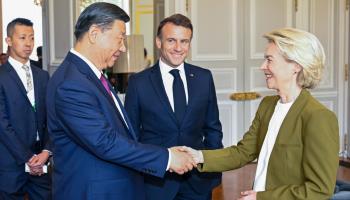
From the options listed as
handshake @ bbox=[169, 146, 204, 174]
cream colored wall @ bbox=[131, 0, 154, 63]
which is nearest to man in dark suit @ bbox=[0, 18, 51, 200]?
handshake @ bbox=[169, 146, 204, 174]

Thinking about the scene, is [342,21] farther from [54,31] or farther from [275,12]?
[54,31]

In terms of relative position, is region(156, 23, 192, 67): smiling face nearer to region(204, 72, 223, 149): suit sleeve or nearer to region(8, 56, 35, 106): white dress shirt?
region(204, 72, 223, 149): suit sleeve

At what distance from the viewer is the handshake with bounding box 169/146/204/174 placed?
2361 millimetres

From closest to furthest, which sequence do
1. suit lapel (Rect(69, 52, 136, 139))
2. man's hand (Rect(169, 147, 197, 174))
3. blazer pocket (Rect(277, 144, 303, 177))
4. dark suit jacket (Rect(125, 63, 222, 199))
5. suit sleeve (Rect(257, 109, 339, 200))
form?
suit sleeve (Rect(257, 109, 339, 200)) < blazer pocket (Rect(277, 144, 303, 177)) < suit lapel (Rect(69, 52, 136, 139)) < man's hand (Rect(169, 147, 197, 174)) < dark suit jacket (Rect(125, 63, 222, 199))

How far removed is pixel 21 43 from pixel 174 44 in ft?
4.74

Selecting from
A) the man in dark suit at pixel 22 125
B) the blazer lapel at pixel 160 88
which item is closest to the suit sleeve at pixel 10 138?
the man in dark suit at pixel 22 125

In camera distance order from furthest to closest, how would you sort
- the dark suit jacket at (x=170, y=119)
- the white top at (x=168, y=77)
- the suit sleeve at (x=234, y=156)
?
the white top at (x=168, y=77)
the dark suit jacket at (x=170, y=119)
the suit sleeve at (x=234, y=156)

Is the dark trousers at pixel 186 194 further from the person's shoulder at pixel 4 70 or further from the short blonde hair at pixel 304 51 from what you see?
the person's shoulder at pixel 4 70

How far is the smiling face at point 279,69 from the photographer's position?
213 centimetres

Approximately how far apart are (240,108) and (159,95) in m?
3.54

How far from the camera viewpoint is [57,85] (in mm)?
2145

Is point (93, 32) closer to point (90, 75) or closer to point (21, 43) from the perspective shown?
point (90, 75)

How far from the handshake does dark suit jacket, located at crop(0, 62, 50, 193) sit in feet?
4.79

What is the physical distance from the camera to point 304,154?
2033 mm
